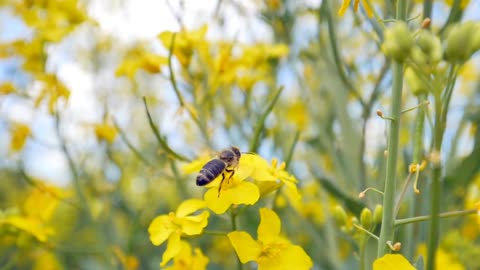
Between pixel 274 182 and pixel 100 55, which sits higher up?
pixel 274 182

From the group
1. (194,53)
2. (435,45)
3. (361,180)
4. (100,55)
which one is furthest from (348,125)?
(100,55)

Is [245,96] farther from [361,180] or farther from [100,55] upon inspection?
[100,55]

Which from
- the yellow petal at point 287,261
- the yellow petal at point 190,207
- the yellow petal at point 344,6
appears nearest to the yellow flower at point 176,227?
the yellow petal at point 190,207

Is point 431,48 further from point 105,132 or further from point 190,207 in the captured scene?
point 105,132

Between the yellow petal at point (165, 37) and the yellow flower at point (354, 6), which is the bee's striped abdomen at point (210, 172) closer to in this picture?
the yellow flower at point (354, 6)

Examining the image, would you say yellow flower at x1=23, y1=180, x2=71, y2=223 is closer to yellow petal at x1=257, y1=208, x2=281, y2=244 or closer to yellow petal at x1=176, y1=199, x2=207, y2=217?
yellow petal at x1=176, y1=199, x2=207, y2=217

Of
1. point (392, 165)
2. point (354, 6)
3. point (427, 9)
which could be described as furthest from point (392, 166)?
point (427, 9)

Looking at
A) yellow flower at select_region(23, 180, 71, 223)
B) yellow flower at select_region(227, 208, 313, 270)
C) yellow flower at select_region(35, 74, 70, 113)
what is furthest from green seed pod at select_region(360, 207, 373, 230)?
yellow flower at select_region(35, 74, 70, 113)
